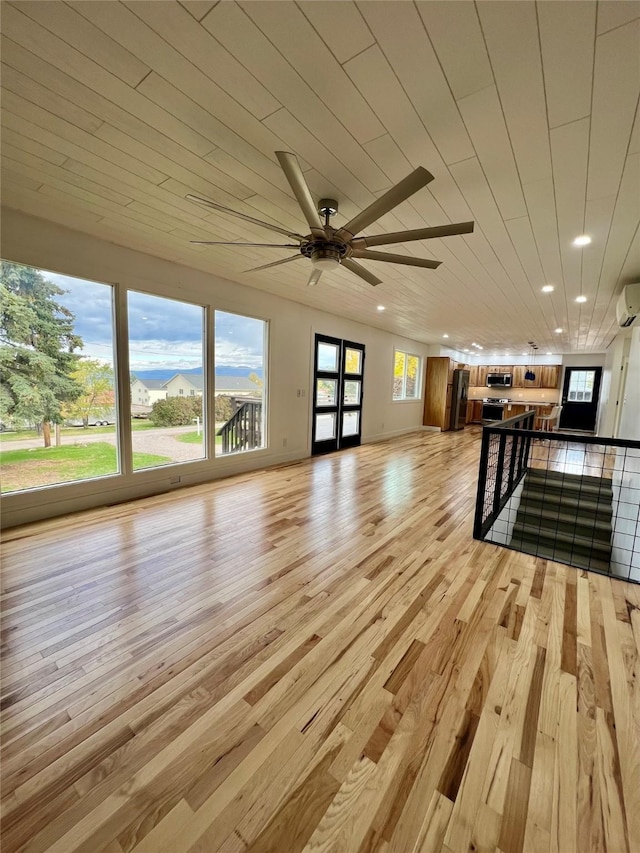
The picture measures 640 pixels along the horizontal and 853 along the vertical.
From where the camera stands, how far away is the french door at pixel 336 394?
6.27m

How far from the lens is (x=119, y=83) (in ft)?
5.10

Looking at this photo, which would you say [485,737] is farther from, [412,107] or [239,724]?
[412,107]

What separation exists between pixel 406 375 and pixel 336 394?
353cm

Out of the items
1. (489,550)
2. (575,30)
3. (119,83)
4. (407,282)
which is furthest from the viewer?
(407,282)

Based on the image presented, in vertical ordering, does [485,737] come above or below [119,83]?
below

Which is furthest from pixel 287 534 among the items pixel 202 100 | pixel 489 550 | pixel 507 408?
pixel 507 408

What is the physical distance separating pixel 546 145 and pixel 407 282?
2.40 meters

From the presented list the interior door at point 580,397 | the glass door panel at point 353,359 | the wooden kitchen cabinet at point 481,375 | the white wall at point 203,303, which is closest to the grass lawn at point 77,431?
the white wall at point 203,303

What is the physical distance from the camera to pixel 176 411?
418 centimetres

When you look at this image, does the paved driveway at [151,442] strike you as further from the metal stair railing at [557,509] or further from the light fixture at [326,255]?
the metal stair railing at [557,509]

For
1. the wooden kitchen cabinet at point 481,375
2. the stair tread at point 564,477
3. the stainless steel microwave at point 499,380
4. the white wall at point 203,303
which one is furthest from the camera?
the wooden kitchen cabinet at point 481,375

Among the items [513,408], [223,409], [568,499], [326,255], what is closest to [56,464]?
[223,409]

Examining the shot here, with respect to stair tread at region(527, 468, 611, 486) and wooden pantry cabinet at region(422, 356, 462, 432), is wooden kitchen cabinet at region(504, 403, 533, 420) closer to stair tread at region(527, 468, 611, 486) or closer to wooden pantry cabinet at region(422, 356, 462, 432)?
wooden pantry cabinet at region(422, 356, 462, 432)

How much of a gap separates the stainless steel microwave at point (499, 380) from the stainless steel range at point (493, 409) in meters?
0.53
